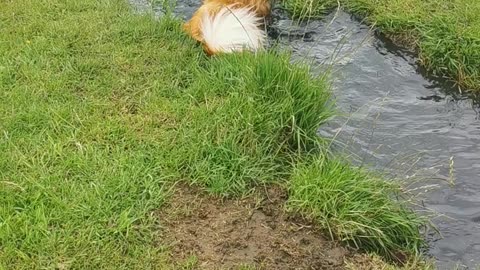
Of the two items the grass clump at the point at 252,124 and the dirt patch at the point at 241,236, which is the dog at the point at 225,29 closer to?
the grass clump at the point at 252,124

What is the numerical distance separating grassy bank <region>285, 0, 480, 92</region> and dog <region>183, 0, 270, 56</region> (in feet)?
1.54

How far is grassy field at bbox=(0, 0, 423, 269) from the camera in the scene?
130 inches

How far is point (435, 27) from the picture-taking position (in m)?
5.50

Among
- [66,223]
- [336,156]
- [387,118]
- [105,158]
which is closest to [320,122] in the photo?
[336,156]

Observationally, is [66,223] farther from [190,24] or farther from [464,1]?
[464,1]

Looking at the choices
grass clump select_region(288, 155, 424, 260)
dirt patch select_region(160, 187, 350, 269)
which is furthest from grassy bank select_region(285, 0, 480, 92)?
dirt patch select_region(160, 187, 350, 269)

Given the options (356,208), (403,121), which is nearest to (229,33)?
(403,121)

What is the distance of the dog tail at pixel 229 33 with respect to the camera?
189 inches

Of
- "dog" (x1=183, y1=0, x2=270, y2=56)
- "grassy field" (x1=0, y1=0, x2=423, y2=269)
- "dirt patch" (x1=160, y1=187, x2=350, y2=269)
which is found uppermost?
"dog" (x1=183, y1=0, x2=270, y2=56)

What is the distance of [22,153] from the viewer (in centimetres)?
379

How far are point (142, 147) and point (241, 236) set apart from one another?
96 centimetres

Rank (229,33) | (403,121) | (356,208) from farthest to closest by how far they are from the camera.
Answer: (229,33)
(403,121)
(356,208)

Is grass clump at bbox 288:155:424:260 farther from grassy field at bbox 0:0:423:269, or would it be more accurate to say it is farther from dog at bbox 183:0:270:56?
dog at bbox 183:0:270:56

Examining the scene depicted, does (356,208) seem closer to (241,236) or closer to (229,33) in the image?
(241,236)
